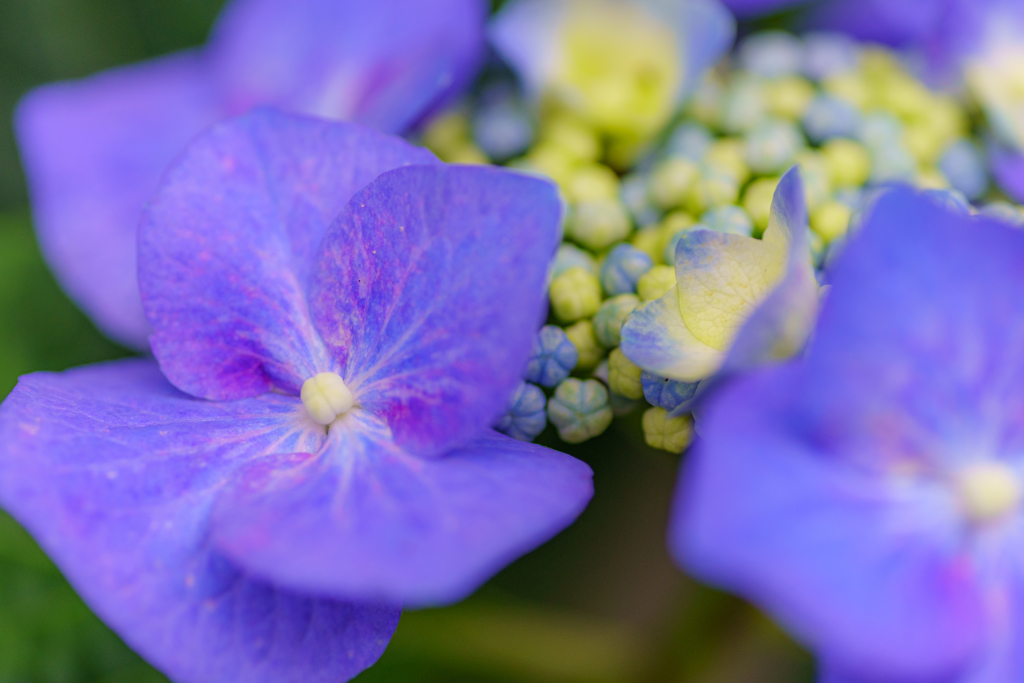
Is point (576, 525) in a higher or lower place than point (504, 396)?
lower

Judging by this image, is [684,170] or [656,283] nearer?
[656,283]

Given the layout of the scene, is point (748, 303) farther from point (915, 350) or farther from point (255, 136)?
point (255, 136)

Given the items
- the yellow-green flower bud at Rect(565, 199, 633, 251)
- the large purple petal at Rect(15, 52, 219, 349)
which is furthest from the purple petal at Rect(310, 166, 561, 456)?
the large purple petal at Rect(15, 52, 219, 349)

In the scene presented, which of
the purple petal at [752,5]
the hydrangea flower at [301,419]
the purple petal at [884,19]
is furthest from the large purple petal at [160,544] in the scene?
the purple petal at [884,19]

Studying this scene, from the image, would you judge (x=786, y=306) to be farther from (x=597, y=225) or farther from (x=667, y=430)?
(x=597, y=225)

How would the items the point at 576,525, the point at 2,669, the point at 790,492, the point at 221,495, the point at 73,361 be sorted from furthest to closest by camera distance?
the point at 576,525, the point at 73,361, the point at 2,669, the point at 221,495, the point at 790,492

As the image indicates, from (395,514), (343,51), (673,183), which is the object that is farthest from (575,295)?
(343,51)

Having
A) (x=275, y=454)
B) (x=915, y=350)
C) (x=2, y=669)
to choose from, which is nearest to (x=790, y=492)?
(x=915, y=350)
